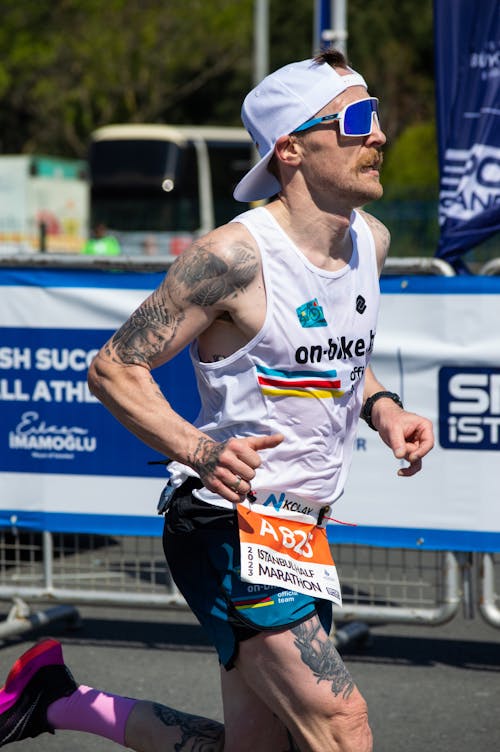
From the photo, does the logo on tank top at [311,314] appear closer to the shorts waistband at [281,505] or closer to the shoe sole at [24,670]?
the shorts waistband at [281,505]

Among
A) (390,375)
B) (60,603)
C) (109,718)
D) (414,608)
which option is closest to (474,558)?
(414,608)

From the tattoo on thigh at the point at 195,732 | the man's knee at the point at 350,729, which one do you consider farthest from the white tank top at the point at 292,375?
the tattoo on thigh at the point at 195,732

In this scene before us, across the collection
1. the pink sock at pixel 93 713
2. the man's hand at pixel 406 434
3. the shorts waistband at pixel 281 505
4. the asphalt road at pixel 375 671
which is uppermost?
the man's hand at pixel 406 434

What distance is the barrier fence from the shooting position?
18.5 ft

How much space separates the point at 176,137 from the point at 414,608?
24.1 m

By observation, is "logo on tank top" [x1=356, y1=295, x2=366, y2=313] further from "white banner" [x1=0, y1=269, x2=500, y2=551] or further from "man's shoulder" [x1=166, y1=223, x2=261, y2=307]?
"white banner" [x1=0, y1=269, x2=500, y2=551]

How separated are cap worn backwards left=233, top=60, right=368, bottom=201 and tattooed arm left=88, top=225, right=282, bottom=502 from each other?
276 millimetres

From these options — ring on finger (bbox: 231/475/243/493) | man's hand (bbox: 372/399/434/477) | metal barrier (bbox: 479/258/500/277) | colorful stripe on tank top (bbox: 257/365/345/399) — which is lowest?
man's hand (bbox: 372/399/434/477)

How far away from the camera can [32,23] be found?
38.7m

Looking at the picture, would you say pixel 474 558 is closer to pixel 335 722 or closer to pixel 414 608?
pixel 414 608

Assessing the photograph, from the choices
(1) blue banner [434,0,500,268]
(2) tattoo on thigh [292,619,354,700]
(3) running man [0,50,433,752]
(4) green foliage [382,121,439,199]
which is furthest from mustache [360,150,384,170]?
(4) green foliage [382,121,439,199]

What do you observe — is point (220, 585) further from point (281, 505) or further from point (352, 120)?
point (352, 120)

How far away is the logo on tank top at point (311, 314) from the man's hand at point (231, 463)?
0.38 meters

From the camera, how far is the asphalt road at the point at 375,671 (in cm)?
483
